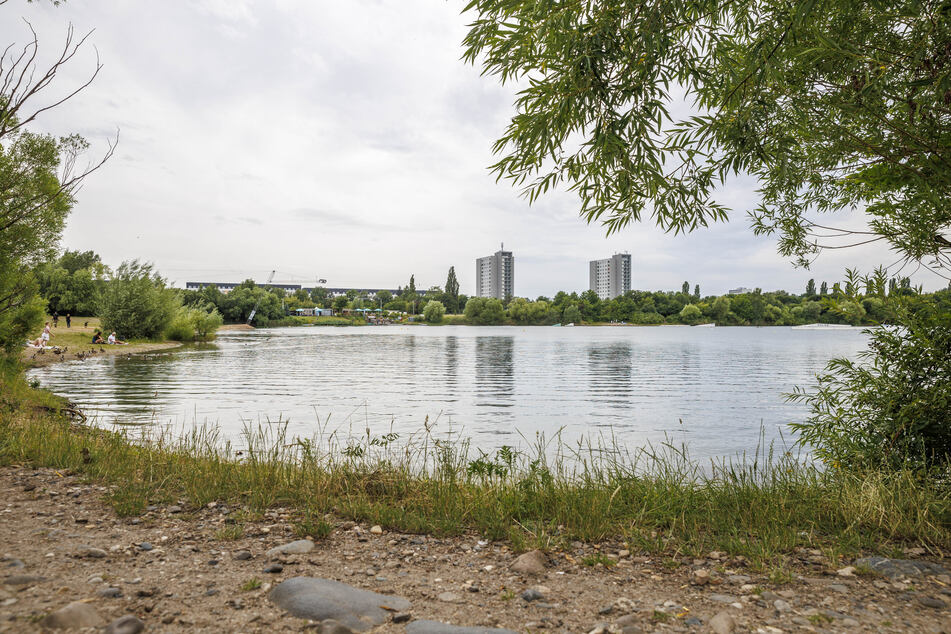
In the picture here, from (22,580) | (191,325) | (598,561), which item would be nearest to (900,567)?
(598,561)

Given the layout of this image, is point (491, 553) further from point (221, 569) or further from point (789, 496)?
point (789, 496)

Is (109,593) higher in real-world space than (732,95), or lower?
lower

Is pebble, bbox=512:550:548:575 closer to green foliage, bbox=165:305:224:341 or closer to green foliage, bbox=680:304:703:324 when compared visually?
green foliage, bbox=165:305:224:341

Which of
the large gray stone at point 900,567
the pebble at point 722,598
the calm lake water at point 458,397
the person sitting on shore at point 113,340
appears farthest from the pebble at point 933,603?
the person sitting on shore at point 113,340

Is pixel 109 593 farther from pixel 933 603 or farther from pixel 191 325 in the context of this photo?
pixel 191 325

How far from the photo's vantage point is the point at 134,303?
55.2m

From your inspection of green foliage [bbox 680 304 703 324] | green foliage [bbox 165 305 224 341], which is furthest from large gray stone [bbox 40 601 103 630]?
green foliage [bbox 680 304 703 324]

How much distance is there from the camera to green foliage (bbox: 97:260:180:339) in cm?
5512

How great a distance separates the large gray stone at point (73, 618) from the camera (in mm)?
2604

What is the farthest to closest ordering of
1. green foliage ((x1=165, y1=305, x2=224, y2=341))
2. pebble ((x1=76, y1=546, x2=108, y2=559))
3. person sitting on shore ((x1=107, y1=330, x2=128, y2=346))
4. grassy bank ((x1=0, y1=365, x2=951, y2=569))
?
green foliage ((x1=165, y1=305, x2=224, y2=341)), person sitting on shore ((x1=107, y1=330, x2=128, y2=346)), grassy bank ((x1=0, y1=365, x2=951, y2=569)), pebble ((x1=76, y1=546, x2=108, y2=559))

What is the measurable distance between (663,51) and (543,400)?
21096 mm

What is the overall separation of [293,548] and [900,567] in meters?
4.86

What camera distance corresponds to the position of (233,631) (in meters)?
2.81

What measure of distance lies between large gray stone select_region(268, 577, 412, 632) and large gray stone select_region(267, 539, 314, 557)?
0.65 metres
